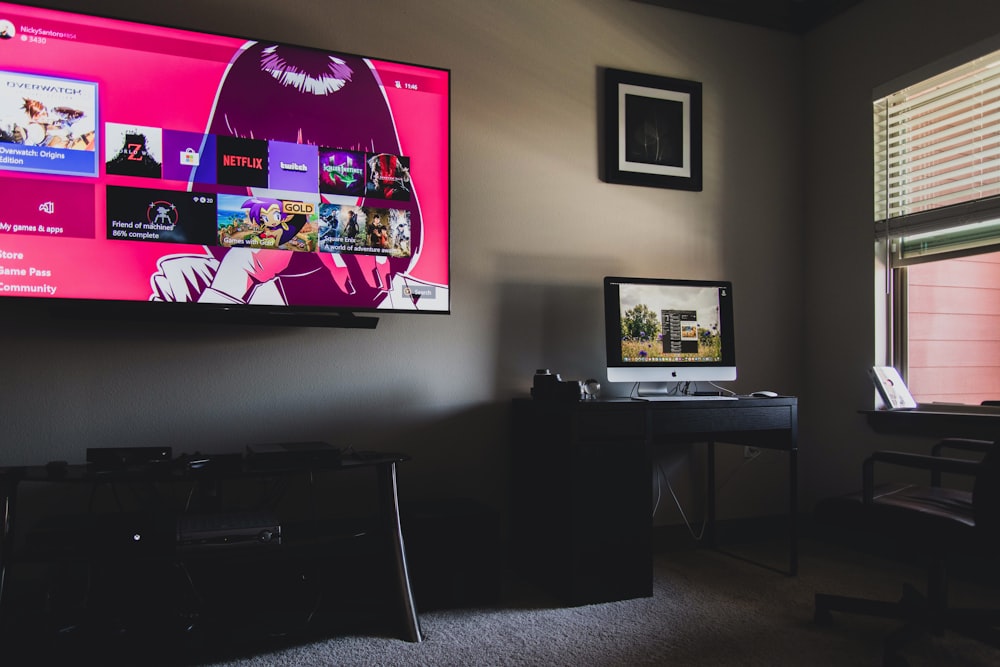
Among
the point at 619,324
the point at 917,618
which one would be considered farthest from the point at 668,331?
the point at 917,618

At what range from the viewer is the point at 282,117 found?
8.23 feet

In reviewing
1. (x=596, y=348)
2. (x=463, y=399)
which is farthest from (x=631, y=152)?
(x=463, y=399)

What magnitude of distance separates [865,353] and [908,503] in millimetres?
1278

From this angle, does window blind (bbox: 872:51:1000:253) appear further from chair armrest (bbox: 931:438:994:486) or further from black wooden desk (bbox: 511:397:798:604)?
black wooden desk (bbox: 511:397:798:604)

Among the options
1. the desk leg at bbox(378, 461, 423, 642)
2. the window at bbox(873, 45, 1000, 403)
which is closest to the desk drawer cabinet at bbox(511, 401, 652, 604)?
the desk leg at bbox(378, 461, 423, 642)

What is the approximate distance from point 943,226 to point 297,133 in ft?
8.29

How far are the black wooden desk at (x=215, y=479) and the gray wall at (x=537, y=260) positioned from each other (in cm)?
45

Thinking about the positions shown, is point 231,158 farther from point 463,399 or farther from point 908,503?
point 908,503

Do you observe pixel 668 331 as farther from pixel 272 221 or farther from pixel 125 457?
pixel 125 457

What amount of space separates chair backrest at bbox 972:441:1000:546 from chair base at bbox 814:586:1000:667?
34cm

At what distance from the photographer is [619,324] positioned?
→ 283 cm

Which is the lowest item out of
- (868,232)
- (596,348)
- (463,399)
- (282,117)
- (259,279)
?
(463,399)

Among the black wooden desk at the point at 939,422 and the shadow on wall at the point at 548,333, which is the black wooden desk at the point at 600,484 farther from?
the black wooden desk at the point at 939,422

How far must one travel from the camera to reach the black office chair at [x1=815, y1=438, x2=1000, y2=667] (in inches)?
71.2
